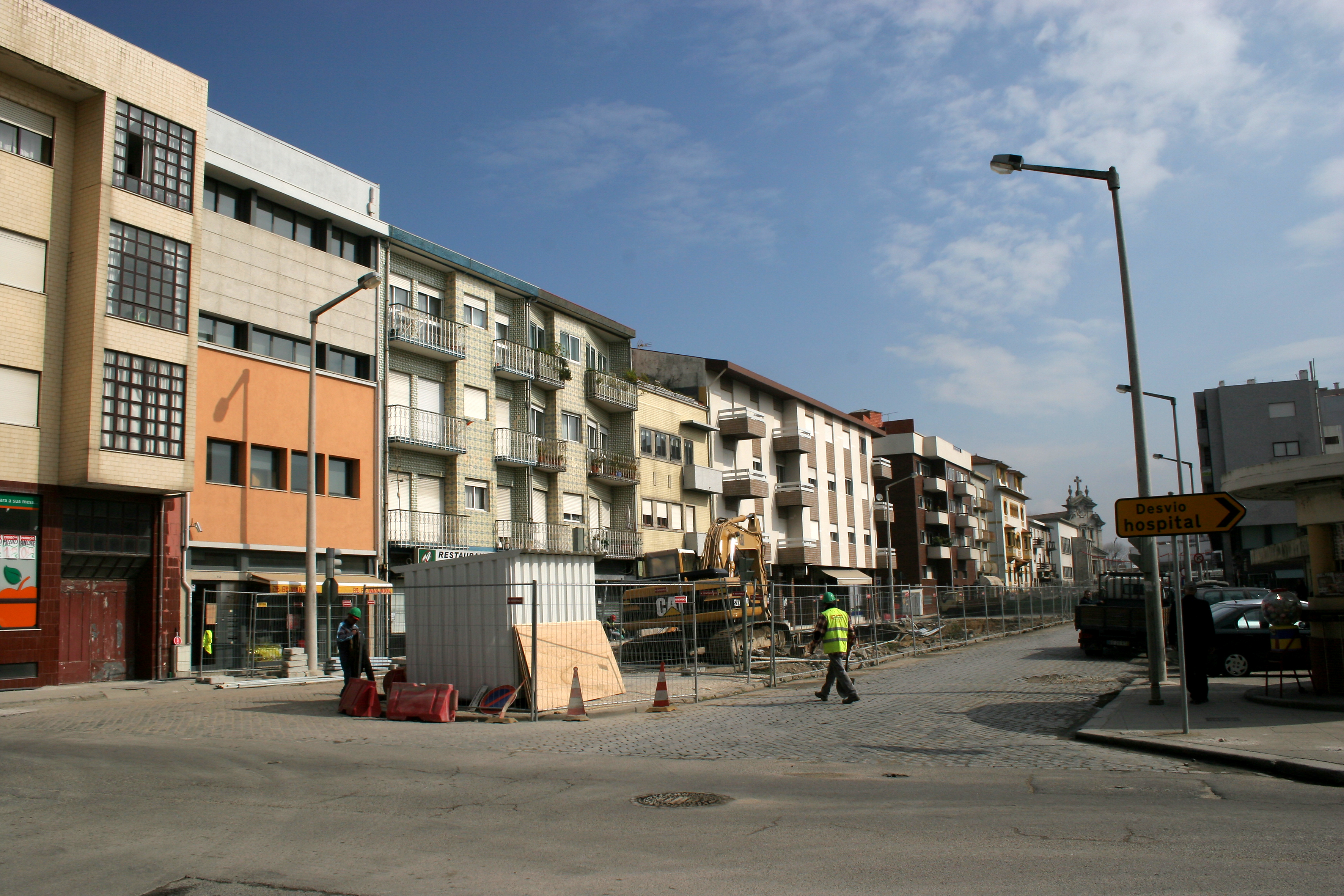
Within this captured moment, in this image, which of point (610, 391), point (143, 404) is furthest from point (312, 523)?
point (610, 391)

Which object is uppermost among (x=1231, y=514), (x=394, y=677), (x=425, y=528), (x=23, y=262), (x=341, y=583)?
(x=23, y=262)

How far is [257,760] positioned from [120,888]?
5045 mm

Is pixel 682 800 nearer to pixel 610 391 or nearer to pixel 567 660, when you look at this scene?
pixel 567 660

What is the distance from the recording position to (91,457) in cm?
2067

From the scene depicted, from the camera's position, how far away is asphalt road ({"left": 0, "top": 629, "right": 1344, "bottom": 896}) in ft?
18.4

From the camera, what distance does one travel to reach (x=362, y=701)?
1489cm

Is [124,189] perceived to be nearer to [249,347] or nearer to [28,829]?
[249,347]

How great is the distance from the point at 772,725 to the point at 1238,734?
5.32 metres

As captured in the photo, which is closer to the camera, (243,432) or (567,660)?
(567,660)

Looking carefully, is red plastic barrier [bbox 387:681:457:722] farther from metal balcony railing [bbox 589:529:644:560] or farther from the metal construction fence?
metal balcony railing [bbox 589:529:644:560]

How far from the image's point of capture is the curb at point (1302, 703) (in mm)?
11898

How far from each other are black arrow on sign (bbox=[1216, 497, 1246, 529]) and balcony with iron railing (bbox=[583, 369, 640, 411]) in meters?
31.2

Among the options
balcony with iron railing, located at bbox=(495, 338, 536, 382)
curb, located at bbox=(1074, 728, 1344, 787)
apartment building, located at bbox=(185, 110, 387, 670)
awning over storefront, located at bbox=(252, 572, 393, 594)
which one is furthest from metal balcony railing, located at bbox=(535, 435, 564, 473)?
curb, located at bbox=(1074, 728, 1344, 787)

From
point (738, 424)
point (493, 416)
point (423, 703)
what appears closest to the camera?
point (423, 703)
